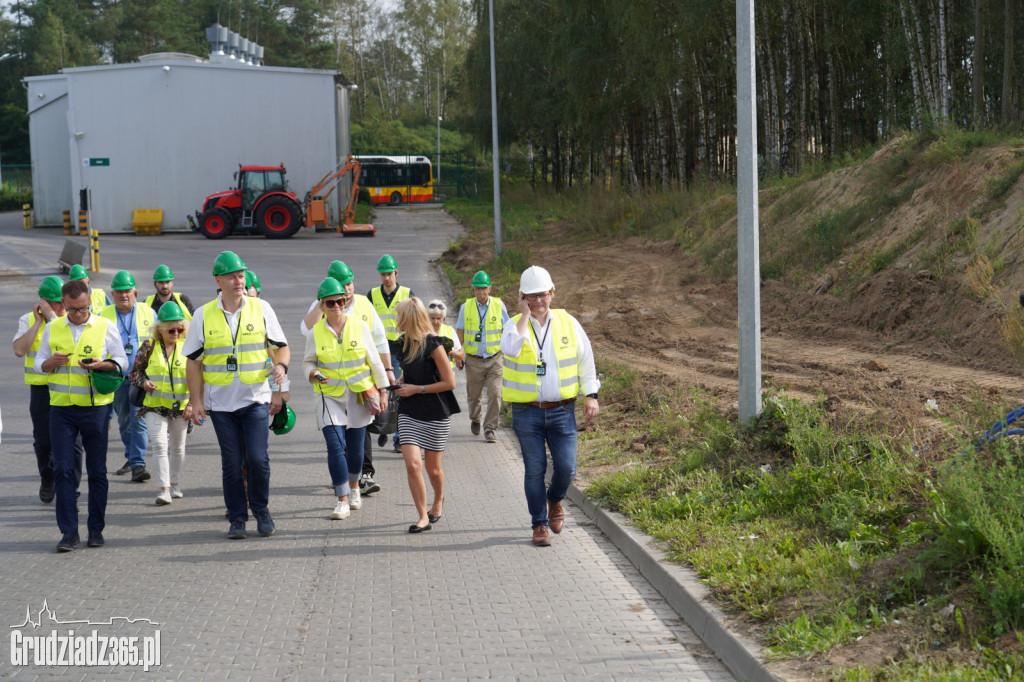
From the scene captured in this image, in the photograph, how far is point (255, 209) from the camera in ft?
129

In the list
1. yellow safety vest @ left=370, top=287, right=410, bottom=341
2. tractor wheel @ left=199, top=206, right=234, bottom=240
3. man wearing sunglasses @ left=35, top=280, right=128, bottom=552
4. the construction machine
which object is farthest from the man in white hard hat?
tractor wheel @ left=199, top=206, right=234, bottom=240

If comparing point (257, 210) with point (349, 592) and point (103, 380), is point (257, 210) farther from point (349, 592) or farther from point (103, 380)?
point (349, 592)

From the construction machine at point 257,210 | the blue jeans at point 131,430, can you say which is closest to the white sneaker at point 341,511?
the blue jeans at point 131,430

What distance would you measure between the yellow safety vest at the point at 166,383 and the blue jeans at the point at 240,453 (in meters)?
1.29

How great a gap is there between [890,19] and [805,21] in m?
2.49

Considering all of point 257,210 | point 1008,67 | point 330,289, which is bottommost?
point 330,289

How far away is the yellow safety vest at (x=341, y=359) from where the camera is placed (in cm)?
817

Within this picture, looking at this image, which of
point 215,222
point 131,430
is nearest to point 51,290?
point 131,430

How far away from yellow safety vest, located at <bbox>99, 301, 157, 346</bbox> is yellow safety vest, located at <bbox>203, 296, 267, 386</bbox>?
2007mm

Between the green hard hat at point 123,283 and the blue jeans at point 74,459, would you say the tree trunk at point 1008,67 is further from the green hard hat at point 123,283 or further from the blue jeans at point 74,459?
the blue jeans at point 74,459

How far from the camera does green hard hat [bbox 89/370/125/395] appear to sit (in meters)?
7.59

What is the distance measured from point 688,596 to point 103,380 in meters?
4.47

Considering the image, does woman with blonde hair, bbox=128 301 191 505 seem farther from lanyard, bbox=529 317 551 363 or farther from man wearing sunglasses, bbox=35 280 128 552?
lanyard, bbox=529 317 551 363

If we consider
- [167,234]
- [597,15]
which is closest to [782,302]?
[597,15]
